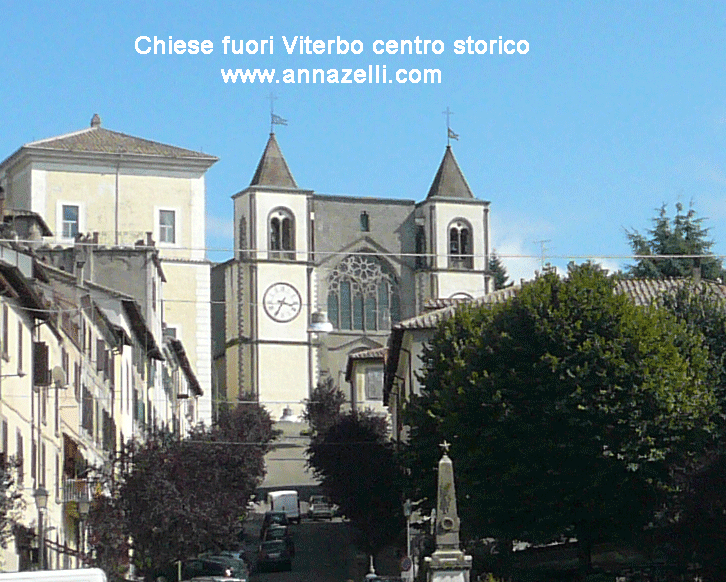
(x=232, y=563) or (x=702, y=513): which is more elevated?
(x=702, y=513)

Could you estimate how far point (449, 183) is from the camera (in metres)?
116

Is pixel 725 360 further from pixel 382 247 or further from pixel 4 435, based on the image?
pixel 382 247

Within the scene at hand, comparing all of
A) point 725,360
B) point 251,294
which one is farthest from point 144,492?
point 251,294

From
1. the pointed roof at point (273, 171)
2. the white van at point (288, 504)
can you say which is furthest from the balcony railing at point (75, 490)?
the pointed roof at point (273, 171)

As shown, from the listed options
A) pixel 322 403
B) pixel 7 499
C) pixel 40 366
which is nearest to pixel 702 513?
pixel 40 366

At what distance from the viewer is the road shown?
46.2 meters

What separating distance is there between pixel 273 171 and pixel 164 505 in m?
75.9

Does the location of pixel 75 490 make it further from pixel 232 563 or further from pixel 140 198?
pixel 140 198

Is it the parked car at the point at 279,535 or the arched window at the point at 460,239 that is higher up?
the arched window at the point at 460,239

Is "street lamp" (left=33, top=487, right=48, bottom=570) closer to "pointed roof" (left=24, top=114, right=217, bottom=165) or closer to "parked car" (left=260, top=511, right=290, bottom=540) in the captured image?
"parked car" (left=260, top=511, right=290, bottom=540)

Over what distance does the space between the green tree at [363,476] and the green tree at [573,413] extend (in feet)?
31.9

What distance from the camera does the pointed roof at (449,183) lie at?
11542cm

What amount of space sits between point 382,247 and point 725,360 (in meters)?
72.5

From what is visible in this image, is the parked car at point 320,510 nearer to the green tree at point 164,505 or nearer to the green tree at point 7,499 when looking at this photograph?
the green tree at point 164,505
